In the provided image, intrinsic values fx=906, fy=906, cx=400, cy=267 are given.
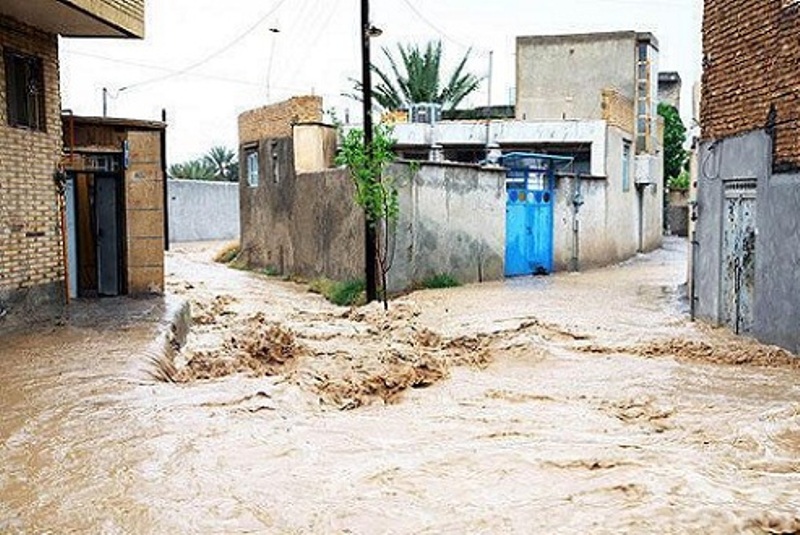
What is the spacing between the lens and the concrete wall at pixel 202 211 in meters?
35.2

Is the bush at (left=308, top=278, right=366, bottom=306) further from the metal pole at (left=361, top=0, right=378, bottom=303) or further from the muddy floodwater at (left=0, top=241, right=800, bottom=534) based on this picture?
the muddy floodwater at (left=0, top=241, right=800, bottom=534)

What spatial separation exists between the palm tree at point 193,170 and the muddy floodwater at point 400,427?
110ft

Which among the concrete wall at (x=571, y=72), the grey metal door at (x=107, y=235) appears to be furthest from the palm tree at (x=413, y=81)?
the grey metal door at (x=107, y=235)

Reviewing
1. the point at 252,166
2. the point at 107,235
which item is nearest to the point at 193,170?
the point at 252,166

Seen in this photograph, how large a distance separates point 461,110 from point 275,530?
3280 centimetres

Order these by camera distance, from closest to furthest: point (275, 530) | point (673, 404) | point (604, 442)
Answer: point (275, 530) → point (604, 442) → point (673, 404)

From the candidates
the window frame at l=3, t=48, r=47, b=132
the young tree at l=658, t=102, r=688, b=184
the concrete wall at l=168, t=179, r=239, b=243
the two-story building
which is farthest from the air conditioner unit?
the window frame at l=3, t=48, r=47, b=132

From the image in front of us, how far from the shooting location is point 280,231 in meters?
23.2

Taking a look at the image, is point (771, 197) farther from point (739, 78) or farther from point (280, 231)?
point (280, 231)

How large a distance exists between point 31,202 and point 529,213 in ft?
41.9

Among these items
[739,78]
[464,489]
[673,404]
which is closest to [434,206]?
[739,78]

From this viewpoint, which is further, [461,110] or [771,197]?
[461,110]

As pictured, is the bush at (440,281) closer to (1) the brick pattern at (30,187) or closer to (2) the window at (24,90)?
(1) the brick pattern at (30,187)

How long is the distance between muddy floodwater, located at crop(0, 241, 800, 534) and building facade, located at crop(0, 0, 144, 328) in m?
0.69
